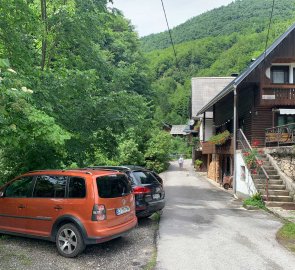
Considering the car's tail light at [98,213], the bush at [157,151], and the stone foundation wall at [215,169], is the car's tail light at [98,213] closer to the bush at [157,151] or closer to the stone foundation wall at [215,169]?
the stone foundation wall at [215,169]

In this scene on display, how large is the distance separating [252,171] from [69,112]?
9.07 m

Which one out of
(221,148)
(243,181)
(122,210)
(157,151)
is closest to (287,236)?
(122,210)

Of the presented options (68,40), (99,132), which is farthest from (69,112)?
(68,40)

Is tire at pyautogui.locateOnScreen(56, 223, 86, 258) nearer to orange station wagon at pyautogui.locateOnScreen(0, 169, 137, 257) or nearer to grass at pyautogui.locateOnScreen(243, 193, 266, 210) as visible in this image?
orange station wagon at pyautogui.locateOnScreen(0, 169, 137, 257)

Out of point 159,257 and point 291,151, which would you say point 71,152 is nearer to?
point 159,257

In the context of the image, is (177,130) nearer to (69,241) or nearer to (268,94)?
(268,94)

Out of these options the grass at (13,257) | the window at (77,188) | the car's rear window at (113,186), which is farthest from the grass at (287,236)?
the grass at (13,257)

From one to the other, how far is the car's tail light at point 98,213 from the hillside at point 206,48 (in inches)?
2031

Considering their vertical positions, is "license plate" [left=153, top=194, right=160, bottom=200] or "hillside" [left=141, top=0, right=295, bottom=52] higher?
"hillside" [left=141, top=0, right=295, bottom=52]

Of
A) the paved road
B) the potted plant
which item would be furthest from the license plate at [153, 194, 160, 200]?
the potted plant

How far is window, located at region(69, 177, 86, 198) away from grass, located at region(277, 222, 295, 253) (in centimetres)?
510

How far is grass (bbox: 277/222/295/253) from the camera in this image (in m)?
8.75

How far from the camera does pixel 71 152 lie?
12305 millimetres

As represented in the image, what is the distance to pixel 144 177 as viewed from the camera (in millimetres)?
11078
